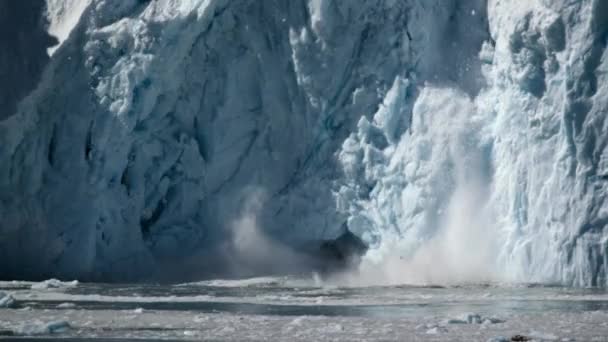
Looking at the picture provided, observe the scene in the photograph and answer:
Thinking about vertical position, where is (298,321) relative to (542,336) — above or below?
above

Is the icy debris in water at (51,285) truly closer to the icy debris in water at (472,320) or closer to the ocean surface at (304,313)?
the ocean surface at (304,313)

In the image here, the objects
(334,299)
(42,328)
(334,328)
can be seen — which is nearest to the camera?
(42,328)

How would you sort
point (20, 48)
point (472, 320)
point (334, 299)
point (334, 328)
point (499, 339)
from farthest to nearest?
point (20, 48), point (334, 299), point (472, 320), point (334, 328), point (499, 339)

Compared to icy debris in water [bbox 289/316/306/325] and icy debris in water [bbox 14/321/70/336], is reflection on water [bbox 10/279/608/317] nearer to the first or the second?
icy debris in water [bbox 289/316/306/325]

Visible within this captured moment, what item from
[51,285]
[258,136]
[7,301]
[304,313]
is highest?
[258,136]

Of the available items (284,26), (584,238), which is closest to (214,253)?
(284,26)

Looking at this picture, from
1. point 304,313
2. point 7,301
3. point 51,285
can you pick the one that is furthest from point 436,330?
point 51,285

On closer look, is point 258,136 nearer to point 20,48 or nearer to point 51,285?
point 20,48

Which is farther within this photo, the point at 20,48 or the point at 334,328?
the point at 20,48
